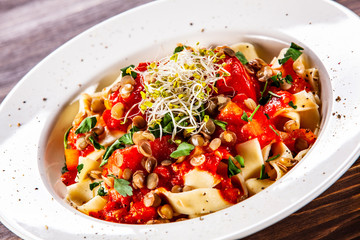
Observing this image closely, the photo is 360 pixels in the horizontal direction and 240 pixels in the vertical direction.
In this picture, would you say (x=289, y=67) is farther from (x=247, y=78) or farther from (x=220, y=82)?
(x=220, y=82)

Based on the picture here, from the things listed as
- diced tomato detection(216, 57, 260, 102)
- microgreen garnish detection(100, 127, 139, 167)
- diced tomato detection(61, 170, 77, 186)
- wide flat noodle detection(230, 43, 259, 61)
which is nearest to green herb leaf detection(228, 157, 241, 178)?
diced tomato detection(216, 57, 260, 102)

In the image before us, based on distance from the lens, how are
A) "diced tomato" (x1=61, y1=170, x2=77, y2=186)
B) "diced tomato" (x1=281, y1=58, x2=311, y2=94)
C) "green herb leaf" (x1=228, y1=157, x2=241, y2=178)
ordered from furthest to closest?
"diced tomato" (x1=61, y1=170, x2=77, y2=186)
"diced tomato" (x1=281, y1=58, x2=311, y2=94)
"green herb leaf" (x1=228, y1=157, x2=241, y2=178)

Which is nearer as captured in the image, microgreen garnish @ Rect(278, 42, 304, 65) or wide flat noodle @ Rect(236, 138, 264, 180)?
wide flat noodle @ Rect(236, 138, 264, 180)

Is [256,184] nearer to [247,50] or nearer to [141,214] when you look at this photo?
[141,214]

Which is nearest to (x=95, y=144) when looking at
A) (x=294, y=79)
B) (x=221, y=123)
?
(x=221, y=123)

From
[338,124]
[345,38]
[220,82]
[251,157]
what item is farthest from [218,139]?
[345,38]

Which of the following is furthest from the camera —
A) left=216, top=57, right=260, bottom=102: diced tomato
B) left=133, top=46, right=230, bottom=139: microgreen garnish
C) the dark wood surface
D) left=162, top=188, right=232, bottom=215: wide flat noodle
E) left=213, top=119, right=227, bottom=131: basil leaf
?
the dark wood surface

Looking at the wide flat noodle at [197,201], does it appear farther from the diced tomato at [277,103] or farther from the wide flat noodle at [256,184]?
the diced tomato at [277,103]

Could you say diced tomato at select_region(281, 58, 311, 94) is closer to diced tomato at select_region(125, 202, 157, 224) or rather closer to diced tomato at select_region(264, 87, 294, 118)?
diced tomato at select_region(264, 87, 294, 118)
